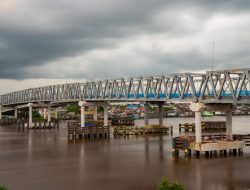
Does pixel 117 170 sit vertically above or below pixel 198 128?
below

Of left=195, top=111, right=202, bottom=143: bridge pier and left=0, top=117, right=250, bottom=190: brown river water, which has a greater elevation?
left=195, top=111, right=202, bottom=143: bridge pier

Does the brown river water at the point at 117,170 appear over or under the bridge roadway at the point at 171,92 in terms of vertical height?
under

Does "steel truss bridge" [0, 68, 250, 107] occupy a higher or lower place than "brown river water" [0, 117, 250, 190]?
higher

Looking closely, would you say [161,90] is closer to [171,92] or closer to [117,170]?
[171,92]

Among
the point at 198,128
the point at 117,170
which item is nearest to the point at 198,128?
the point at 198,128

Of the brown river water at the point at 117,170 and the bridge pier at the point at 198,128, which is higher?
the bridge pier at the point at 198,128

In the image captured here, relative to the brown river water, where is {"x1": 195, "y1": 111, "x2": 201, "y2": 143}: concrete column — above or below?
above

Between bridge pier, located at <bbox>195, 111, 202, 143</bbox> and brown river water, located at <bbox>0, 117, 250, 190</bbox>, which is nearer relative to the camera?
brown river water, located at <bbox>0, 117, 250, 190</bbox>

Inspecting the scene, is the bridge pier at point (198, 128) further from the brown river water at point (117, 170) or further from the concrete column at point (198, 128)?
the brown river water at point (117, 170)

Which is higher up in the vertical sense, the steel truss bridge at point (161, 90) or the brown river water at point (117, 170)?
the steel truss bridge at point (161, 90)

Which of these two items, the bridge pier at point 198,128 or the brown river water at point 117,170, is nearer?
the brown river water at point 117,170

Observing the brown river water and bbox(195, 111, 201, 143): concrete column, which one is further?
bbox(195, 111, 201, 143): concrete column

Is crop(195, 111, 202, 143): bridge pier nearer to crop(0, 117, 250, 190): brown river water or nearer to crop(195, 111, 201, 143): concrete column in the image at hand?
crop(195, 111, 201, 143): concrete column
